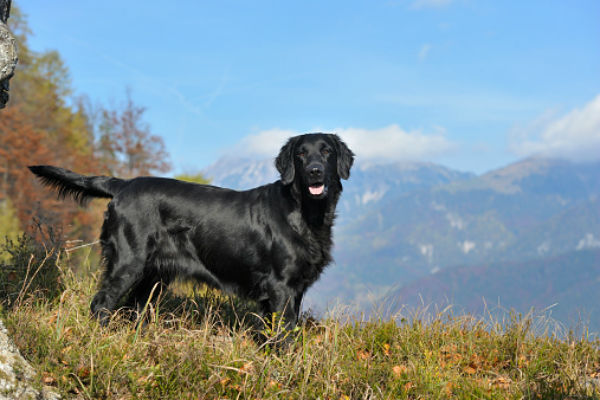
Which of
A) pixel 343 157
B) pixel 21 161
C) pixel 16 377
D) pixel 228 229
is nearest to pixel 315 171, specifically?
pixel 343 157

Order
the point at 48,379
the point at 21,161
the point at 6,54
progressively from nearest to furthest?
1. the point at 48,379
2. the point at 6,54
3. the point at 21,161

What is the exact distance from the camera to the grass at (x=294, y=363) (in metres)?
3.54

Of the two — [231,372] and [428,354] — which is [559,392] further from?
[231,372]

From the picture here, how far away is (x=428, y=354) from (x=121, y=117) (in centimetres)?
4424

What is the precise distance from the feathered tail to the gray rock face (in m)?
2.15

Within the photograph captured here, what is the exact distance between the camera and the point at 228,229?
519cm

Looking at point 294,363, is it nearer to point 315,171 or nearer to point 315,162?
point 315,171

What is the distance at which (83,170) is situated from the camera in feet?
133

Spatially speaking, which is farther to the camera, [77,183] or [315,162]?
[77,183]

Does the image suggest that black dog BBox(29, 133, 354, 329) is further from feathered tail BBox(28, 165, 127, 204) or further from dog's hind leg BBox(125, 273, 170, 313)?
dog's hind leg BBox(125, 273, 170, 313)

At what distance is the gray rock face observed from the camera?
3051 mm

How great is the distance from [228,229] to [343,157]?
146cm

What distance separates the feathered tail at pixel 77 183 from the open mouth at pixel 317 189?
79.1 inches

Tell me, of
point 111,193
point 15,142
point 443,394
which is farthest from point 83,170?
point 443,394
